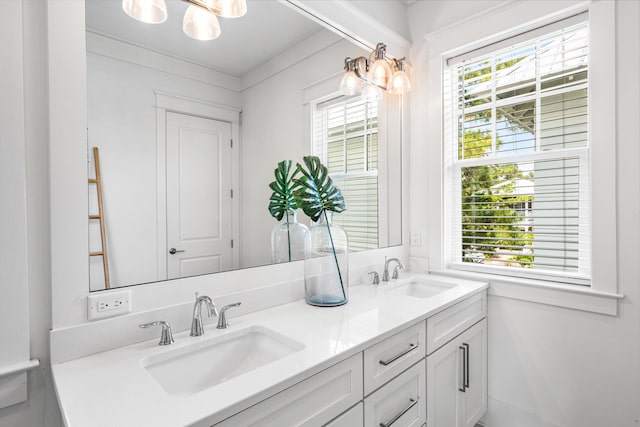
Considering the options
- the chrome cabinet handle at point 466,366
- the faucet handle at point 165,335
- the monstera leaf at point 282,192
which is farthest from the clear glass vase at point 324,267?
the chrome cabinet handle at point 466,366

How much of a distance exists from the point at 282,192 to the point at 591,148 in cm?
155

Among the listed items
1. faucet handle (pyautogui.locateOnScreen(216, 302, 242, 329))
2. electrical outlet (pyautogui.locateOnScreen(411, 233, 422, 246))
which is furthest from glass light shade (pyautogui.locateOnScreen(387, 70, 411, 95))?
faucet handle (pyautogui.locateOnScreen(216, 302, 242, 329))

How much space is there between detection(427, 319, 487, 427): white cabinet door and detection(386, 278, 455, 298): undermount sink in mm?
278

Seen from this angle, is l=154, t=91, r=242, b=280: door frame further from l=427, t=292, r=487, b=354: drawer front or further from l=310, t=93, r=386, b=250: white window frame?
l=427, t=292, r=487, b=354: drawer front

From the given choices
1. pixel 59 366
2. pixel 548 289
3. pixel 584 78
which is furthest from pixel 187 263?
pixel 584 78

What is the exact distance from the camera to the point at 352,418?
41.4 inches

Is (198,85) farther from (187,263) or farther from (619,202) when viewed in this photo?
(619,202)

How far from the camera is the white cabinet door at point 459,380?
147cm

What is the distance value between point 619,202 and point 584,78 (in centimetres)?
68

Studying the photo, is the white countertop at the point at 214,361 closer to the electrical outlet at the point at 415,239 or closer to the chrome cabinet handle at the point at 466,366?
the chrome cabinet handle at the point at 466,366

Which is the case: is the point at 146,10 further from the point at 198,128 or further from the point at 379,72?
the point at 379,72

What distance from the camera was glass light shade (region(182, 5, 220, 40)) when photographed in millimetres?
1219

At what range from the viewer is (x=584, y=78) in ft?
5.56

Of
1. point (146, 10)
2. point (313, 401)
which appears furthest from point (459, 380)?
point (146, 10)
